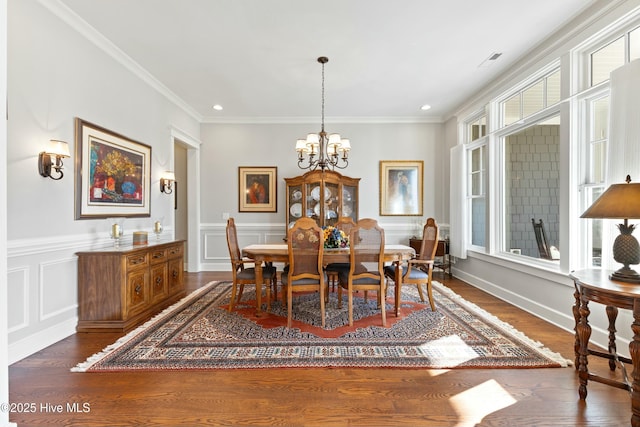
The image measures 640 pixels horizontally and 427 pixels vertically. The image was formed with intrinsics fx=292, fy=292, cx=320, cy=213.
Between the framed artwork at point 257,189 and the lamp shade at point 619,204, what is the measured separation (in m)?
4.54

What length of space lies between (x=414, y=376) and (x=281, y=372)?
36.6 inches

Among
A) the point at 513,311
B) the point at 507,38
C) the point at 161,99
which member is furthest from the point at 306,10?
the point at 513,311

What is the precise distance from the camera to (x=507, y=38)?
298 centimetres

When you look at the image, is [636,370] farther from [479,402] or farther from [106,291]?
[106,291]

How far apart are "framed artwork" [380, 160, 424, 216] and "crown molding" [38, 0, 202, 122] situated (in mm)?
3860

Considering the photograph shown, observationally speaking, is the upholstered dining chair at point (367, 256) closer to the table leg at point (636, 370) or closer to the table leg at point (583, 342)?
the table leg at point (583, 342)

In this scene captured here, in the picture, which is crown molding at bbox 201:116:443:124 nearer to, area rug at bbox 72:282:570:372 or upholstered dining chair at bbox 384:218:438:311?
upholstered dining chair at bbox 384:218:438:311

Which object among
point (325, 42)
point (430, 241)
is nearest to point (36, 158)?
point (325, 42)

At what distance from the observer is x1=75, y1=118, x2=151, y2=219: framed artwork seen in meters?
2.82

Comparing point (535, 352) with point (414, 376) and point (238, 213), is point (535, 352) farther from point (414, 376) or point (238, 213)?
point (238, 213)

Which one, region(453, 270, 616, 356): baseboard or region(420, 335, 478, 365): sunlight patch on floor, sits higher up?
region(453, 270, 616, 356): baseboard

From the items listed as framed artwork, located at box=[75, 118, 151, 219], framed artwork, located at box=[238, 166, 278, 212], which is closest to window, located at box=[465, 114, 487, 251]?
framed artwork, located at box=[238, 166, 278, 212]

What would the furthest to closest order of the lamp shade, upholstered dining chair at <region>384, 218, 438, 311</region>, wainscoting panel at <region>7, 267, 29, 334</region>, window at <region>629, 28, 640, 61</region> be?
upholstered dining chair at <region>384, 218, 438, 311</region> → window at <region>629, 28, 640, 61</region> → wainscoting panel at <region>7, 267, 29, 334</region> → the lamp shade

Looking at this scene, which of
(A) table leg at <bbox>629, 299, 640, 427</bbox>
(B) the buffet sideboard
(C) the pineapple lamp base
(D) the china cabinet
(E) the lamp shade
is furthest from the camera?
(D) the china cabinet
